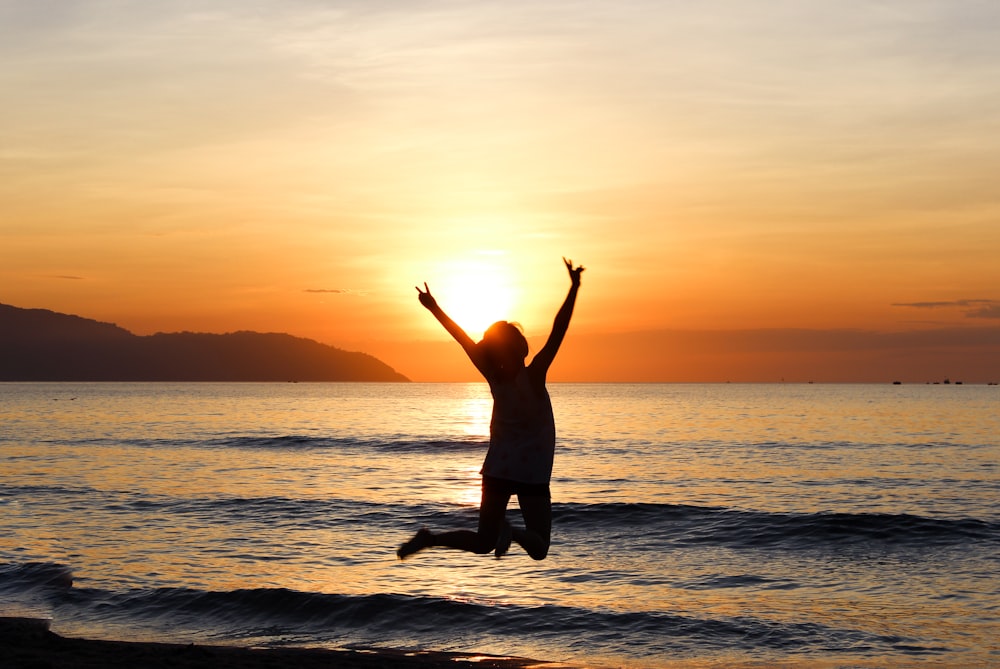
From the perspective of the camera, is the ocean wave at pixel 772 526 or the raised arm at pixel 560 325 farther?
the ocean wave at pixel 772 526

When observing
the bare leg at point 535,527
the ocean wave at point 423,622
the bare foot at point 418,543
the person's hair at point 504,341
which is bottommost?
the ocean wave at point 423,622

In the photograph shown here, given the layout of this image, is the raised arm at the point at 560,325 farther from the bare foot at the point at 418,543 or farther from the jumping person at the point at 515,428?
the bare foot at the point at 418,543

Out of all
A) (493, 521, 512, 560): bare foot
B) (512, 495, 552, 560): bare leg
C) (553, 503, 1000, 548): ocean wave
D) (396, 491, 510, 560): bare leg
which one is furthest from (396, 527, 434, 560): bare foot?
(553, 503, 1000, 548): ocean wave

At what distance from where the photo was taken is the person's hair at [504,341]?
729 centimetres

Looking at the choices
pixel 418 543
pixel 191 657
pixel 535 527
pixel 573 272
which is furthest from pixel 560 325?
pixel 191 657

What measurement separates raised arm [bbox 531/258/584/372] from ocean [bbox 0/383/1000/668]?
21.3ft

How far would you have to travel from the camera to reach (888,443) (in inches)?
2120

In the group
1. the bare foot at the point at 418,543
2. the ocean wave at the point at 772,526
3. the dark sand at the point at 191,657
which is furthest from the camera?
the ocean wave at the point at 772,526

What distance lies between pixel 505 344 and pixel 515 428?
69 cm

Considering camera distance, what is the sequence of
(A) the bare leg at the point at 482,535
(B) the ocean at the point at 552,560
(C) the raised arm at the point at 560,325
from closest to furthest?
Result: (C) the raised arm at the point at 560,325, (A) the bare leg at the point at 482,535, (B) the ocean at the point at 552,560

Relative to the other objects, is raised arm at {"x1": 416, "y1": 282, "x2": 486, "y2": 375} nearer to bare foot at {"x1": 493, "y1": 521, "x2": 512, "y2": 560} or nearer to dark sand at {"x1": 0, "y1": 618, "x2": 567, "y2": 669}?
bare foot at {"x1": 493, "y1": 521, "x2": 512, "y2": 560}

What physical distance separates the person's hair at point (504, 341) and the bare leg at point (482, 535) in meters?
1.21

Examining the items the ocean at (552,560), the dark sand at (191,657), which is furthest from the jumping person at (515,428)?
the ocean at (552,560)

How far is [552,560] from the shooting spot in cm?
1917
